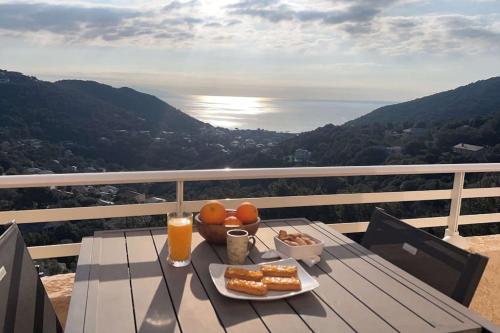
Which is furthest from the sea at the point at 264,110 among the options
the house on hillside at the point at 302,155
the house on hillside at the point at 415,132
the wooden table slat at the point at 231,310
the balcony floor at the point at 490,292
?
the wooden table slat at the point at 231,310

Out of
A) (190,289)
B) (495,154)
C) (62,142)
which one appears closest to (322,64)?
(495,154)

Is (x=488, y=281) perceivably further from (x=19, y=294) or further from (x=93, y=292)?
(x=19, y=294)

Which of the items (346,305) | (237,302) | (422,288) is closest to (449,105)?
(422,288)

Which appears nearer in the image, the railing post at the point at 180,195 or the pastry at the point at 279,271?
the pastry at the point at 279,271

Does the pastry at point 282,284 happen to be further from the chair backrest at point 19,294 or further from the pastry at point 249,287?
the chair backrest at point 19,294

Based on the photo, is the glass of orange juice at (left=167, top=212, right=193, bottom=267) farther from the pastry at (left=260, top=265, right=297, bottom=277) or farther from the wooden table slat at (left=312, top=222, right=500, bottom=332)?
the wooden table slat at (left=312, top=222, right=500, bottom=332)

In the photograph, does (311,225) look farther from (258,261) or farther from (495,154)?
(495,154)

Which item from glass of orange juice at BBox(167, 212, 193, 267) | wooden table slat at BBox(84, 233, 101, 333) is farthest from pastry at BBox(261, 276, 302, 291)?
wooden table slat at BBox(84, 233, 101, 333)
